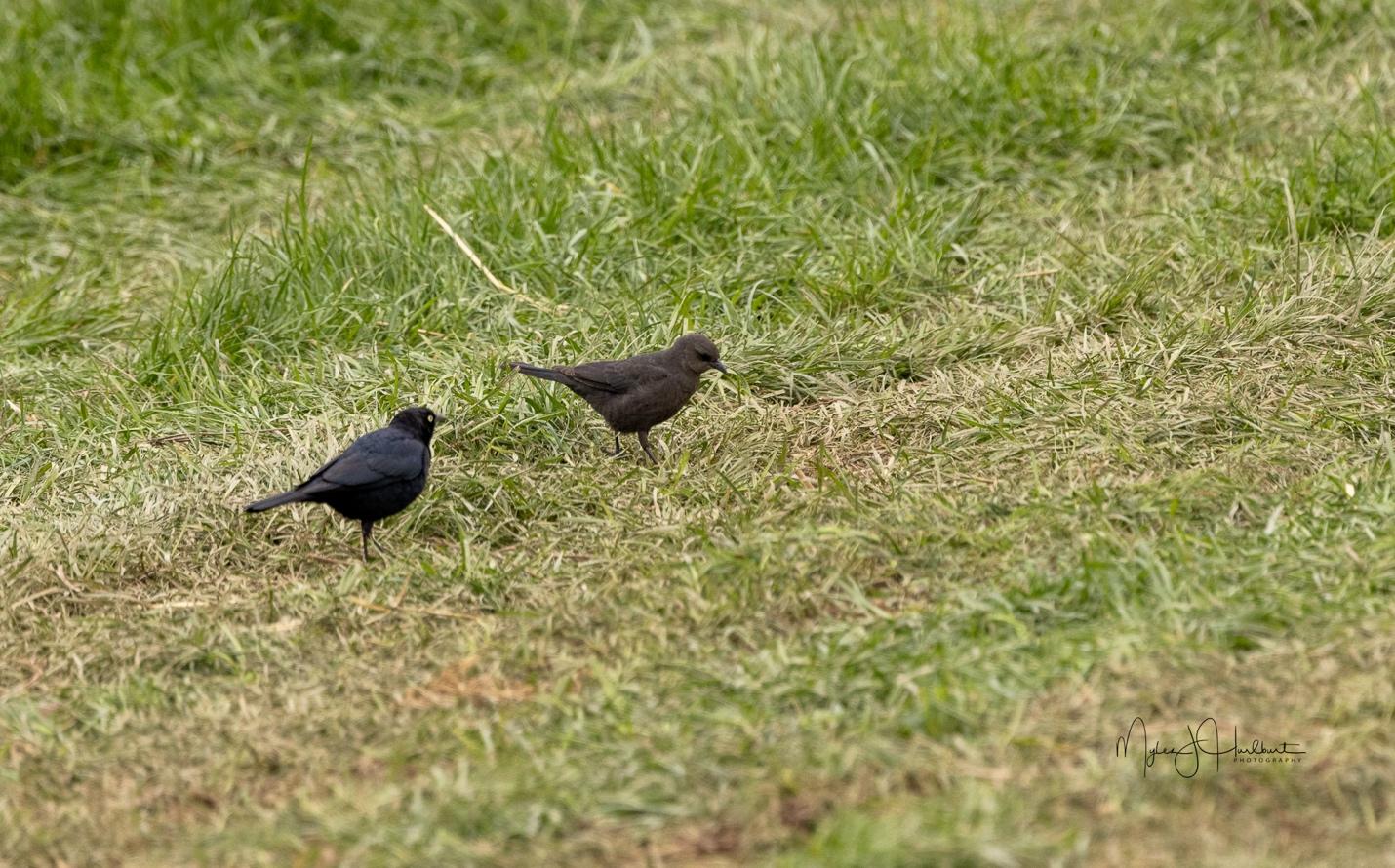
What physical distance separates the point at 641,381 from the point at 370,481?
1.01m

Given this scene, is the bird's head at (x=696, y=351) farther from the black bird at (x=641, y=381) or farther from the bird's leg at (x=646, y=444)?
the bird's leg at (x=646, y=444)

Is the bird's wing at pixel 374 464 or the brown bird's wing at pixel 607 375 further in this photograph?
the brown bird's wing at pixel 607 375

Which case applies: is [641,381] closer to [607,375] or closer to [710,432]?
[607,375]

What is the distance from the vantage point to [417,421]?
4.98 m

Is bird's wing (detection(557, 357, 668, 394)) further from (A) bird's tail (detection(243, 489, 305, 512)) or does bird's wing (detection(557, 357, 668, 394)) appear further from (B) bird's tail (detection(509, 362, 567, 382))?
(A) bird's tail (detection(243, 489, 305, 512))

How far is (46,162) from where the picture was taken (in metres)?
7.77

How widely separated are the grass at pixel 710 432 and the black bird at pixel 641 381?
19cm

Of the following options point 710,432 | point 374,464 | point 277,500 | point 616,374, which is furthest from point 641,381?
point 277,500

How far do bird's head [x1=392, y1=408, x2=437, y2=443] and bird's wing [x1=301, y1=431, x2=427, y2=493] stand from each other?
0.08 meters

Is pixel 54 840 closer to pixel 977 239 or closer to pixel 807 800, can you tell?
pixel 807 800

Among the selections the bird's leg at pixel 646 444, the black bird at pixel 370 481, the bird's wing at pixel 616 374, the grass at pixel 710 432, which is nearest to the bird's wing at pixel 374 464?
the black bird at pixel 370 481

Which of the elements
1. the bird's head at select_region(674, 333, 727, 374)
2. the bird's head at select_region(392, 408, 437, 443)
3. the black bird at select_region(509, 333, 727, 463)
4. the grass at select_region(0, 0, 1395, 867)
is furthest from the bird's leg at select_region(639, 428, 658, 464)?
the bird's head at select_region(392, 408, 437, 443)

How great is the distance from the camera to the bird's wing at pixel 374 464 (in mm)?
4602

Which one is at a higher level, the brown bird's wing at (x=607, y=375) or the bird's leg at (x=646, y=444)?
the brown bird's wing at (x=607, y=375)
